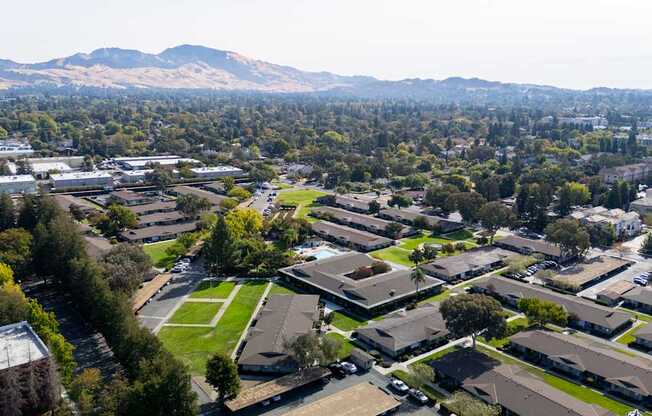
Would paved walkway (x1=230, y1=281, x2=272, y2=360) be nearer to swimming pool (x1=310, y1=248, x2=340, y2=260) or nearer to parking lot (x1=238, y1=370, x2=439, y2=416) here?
parking lot (x1=238, y1=370, x2=439, y2=416)

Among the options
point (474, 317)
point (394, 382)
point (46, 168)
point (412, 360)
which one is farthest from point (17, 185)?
point (474, 317)

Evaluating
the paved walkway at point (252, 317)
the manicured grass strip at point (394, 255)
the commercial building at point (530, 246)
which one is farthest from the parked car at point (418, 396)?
the commercial building at point (530, 246)

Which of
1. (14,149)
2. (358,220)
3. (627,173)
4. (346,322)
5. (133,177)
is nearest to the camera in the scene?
(346,322)

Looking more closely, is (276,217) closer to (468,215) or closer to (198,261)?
(198,261)

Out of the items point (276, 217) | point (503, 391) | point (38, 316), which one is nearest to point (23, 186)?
point (276, 217)

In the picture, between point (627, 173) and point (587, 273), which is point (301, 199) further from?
point (627, 173)

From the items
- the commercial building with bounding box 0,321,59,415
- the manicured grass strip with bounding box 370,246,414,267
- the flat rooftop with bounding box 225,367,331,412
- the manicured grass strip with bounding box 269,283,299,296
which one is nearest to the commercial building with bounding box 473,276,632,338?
the manicured grass strip with bounding box 370,246,414,267

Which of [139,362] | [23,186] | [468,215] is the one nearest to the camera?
[139,362]
